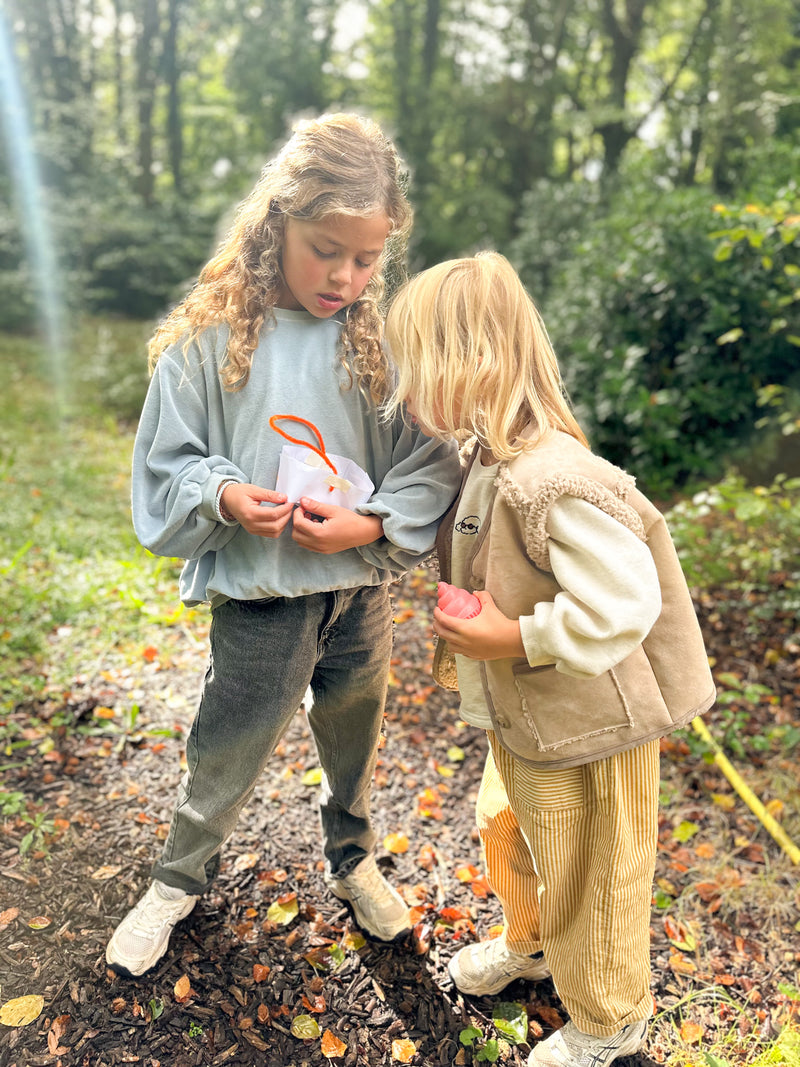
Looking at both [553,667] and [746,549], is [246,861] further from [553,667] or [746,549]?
[746,549]

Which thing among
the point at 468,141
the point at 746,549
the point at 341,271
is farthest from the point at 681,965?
the point at 468,141

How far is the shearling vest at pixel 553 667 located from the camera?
142 cm

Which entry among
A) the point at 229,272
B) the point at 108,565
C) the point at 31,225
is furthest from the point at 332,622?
the point at 31,225

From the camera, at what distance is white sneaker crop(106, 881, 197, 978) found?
193cm

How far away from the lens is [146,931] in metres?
1.96

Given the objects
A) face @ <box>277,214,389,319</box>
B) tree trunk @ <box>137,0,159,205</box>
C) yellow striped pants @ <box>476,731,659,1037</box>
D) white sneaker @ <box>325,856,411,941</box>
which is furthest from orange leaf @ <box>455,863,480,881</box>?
tree trunk @ <box>137,0,159,205</box>

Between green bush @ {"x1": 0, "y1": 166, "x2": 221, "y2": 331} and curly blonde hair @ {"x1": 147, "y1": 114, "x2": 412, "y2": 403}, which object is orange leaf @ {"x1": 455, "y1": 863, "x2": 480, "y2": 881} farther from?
green bush @ {"x1": 0, "y1": 166, "x2": 221, "y2": 331}

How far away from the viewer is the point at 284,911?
87.5 inches

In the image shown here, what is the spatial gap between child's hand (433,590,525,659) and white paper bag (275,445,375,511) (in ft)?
1.10

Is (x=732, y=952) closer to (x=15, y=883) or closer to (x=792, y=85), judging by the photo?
(x=15, y=883)

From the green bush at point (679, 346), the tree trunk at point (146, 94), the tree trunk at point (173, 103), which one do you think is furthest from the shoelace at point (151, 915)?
the tree trunk at point (173, 103)

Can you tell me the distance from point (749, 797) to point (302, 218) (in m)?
2.47

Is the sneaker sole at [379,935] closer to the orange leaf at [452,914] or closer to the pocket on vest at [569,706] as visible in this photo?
the orange leaf at [452,914]

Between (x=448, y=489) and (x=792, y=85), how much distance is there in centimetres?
908
